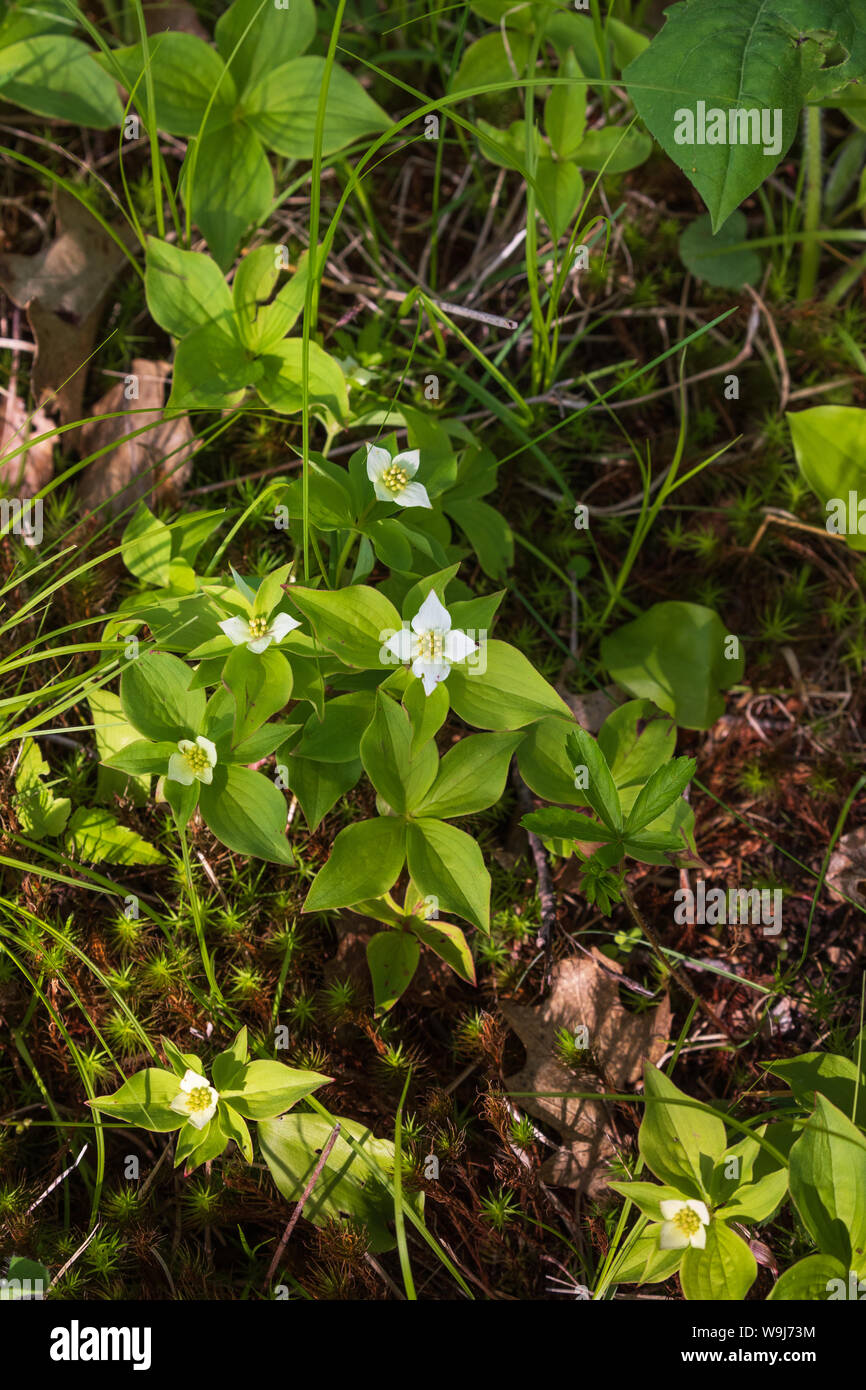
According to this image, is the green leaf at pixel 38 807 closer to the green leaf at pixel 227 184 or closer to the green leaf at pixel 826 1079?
the green leaf at pixel 227 184

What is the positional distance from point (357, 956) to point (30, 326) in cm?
201

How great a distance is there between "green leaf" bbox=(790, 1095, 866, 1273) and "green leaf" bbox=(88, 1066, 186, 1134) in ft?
4.26

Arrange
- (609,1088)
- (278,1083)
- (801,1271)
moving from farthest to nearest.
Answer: (609,1088), (278,1083), (801,1271)

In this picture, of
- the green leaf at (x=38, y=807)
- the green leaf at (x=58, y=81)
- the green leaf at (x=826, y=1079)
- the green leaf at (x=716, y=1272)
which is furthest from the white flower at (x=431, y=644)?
the green leaf at (x=58, y=81)

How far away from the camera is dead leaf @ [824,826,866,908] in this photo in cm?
259

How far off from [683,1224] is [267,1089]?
0.92m

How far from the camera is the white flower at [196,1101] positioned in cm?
212

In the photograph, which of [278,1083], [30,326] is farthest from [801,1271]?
[30,326]

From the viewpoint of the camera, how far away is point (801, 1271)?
A: 198 centimetres

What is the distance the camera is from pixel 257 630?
6.88 feet

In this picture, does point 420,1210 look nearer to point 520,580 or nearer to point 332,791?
point 332,791

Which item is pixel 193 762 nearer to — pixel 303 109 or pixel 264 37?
pixel 303 109

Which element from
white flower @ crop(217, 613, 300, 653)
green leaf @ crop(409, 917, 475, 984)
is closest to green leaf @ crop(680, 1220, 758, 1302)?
green leaf @ crop(409, 917, 475, 984)

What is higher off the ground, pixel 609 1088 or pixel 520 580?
pixel 520 580
